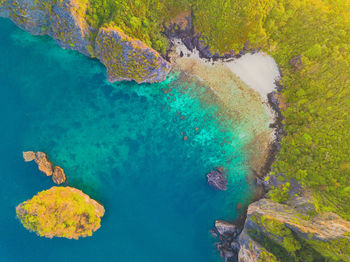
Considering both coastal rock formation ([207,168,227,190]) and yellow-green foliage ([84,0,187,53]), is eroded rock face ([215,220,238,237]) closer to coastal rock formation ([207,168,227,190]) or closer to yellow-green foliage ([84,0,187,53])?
coastal rock formation ([207,168,227,190])

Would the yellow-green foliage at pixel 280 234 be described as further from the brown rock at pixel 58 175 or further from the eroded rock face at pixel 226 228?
the brown rock at pixel 58 175

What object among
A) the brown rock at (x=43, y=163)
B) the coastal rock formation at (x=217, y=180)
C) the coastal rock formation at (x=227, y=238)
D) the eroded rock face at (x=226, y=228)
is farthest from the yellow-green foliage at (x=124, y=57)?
the coastal rock formation at (x=227, y=238)

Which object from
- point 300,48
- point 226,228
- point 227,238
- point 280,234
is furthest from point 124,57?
point 227,238

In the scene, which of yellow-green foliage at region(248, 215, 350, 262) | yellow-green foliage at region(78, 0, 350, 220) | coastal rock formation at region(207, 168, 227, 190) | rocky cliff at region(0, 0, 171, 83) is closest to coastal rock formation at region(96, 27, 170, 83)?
rocky cliff at region(0, 0, 171, 83)

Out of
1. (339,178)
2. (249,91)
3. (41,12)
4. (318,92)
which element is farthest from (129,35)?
(339,178)

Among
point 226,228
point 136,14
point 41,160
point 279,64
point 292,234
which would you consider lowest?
point 41,160

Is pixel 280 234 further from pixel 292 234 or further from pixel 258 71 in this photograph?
pixel 258 71
